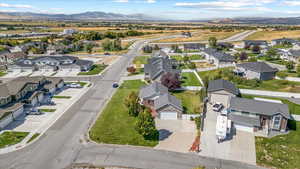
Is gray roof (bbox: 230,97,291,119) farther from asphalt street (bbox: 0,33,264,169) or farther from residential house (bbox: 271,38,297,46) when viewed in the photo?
residential house (bbox: 271,38,297,46)

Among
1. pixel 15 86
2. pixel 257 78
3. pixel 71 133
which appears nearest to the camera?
pixel 71 133

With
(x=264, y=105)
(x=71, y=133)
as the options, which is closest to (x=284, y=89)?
(x=264, y=105)

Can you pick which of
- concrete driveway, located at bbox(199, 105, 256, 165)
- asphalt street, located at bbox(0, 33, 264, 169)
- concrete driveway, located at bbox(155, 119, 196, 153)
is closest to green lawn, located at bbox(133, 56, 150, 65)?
concrete driveway, located at bbox(155, 119, 196, 153)

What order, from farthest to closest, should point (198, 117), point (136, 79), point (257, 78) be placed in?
point (136, 79) < point (257, 78) < point (198, 117)

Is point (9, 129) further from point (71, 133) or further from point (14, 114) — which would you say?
point (71, 133)

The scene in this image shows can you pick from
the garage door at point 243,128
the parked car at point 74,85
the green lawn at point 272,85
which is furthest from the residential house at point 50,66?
the garage door at point 243,128

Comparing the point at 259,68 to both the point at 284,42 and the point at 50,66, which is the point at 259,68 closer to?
the point at 50,66

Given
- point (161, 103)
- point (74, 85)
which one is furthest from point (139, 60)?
point (161, 103)
